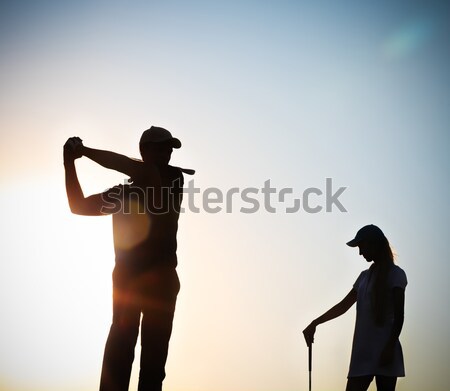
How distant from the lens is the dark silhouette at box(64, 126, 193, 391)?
391 centimetres

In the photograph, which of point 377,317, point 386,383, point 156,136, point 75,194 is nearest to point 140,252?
point 75,194

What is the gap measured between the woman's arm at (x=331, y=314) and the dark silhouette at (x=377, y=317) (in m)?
0.14

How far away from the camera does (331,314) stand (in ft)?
21.0

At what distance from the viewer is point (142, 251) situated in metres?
4.04

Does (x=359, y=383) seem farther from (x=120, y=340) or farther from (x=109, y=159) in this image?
(x=109, y=159)

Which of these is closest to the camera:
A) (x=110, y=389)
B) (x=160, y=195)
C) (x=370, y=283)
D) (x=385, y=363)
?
(x=110, y=389)

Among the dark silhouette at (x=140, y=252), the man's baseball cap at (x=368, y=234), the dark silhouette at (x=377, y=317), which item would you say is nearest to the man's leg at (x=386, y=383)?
the dark silhouette at (x=377, y=317)

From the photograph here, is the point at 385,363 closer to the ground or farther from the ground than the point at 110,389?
farther from the ground

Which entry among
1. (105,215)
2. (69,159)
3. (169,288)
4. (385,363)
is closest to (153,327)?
(169,288)

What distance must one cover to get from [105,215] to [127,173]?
0.31m

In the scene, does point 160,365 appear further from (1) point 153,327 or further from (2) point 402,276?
(2) point 402,276

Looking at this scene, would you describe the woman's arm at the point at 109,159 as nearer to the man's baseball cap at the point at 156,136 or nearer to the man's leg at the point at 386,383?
the man's baseball cap at the point at 156,136

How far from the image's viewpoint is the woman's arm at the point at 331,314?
638 centimetres

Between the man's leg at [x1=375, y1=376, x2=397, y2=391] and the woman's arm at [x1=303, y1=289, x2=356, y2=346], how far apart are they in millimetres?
831
